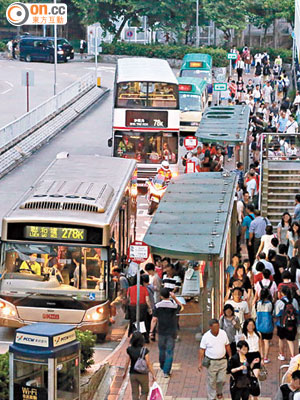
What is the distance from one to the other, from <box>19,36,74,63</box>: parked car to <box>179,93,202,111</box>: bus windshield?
25011 mm

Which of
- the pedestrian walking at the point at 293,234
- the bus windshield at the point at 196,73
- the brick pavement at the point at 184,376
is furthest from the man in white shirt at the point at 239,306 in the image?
the bus windshield at the point at 196,73

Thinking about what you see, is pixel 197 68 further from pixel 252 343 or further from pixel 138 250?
pixel 252 343

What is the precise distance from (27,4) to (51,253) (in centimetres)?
5703

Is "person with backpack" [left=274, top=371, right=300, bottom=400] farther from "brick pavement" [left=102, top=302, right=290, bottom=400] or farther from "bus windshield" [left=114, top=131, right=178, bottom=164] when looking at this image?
"bus windshield" [left=114, top=131, right=178, bottom=164]

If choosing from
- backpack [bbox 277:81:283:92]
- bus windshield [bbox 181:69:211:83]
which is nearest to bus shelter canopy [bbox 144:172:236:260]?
backpack [bbox 277:81:283:92]

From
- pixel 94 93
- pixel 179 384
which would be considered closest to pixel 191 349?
pixel 179 384

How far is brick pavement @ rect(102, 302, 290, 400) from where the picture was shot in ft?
56.2

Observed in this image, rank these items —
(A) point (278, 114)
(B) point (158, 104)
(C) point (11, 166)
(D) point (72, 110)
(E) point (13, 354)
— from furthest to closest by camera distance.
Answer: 1. (D) point (72, 110)
2. (A) point (278, 114)
3. (C) point (11, 166)
4. (B) point (158, 104)
5. (E) point (13, 354)

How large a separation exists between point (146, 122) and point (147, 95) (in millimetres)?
881

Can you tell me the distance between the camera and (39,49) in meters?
72.7

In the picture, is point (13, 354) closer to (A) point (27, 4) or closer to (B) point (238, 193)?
(B) point (238, 193)

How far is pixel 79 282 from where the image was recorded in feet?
64.6

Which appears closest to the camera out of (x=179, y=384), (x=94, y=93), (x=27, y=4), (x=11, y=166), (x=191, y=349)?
(x=179, y=384)

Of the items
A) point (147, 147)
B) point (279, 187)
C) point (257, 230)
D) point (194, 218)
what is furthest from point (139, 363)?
point (147, 147)
